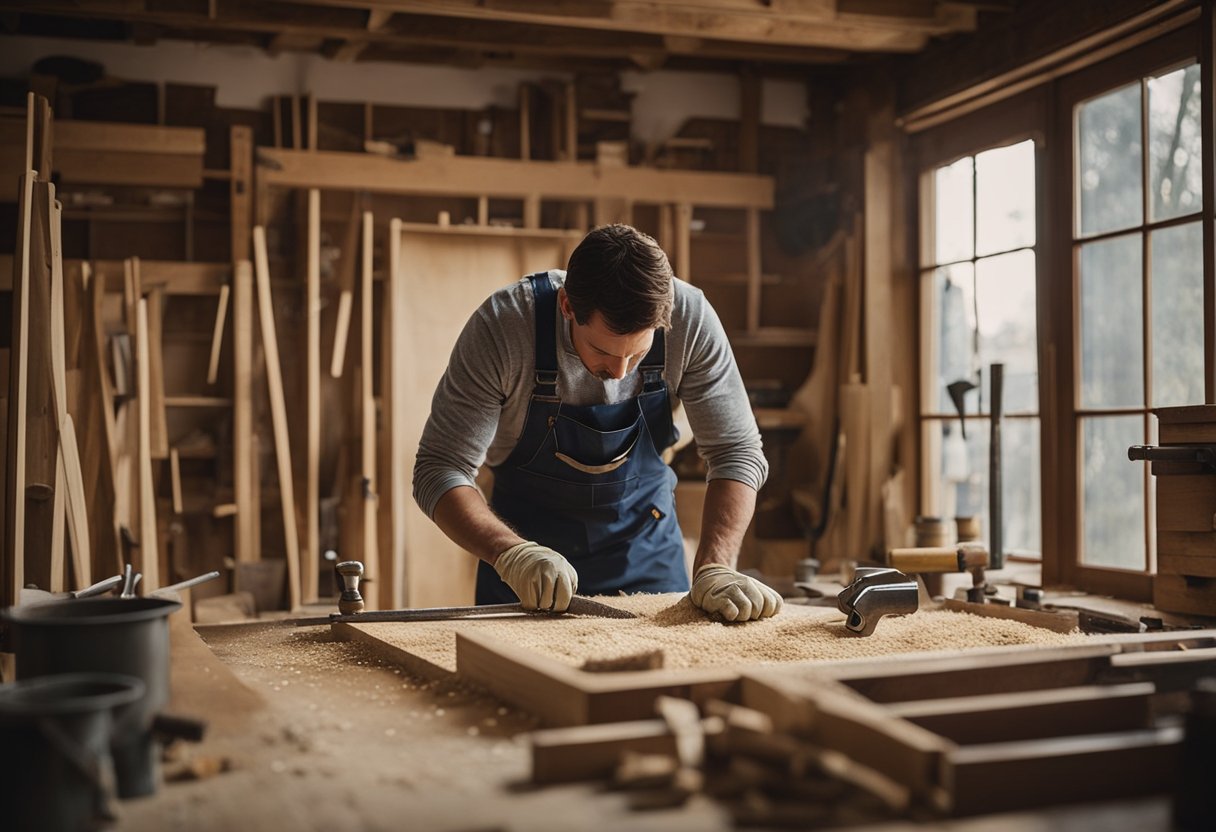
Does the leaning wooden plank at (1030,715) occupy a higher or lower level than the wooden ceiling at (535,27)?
lower

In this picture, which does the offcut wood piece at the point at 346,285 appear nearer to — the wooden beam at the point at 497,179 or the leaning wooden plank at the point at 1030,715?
the wooden beam at the point at 497,179

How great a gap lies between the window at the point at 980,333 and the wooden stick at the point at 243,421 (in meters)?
3.34

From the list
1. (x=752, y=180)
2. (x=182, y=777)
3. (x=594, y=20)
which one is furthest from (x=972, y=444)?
(x=182, y=777)

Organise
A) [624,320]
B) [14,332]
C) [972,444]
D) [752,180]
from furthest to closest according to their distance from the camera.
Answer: [752,180] → [972,444] → [624,320] → [14,332]

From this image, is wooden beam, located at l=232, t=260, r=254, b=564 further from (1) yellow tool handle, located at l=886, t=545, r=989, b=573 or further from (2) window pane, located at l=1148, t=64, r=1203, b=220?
(2) window pane, located at l=1148, t=64, r=1203, b=220

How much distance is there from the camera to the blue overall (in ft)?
9.52

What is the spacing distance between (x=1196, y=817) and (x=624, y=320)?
1.56m

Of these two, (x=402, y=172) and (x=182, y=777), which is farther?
(x=402, y=172)

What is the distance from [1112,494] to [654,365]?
244 cm

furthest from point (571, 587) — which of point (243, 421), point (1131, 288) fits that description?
point (243, 421)

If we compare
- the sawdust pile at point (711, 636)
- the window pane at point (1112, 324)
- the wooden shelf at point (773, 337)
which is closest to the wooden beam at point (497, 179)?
the wooden shelf at point (773, 337)

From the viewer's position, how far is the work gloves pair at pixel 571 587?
2.20 m

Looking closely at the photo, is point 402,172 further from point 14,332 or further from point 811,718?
point 811,718

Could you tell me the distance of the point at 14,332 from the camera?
85.6 inches
